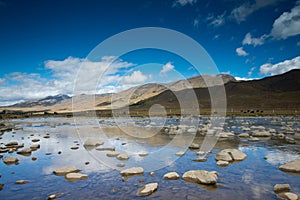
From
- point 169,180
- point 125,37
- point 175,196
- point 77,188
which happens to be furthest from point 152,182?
point 125,37

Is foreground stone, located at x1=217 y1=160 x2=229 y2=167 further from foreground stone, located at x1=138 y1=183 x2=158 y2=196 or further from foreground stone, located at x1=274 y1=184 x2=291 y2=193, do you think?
foreground stone, located at x1=138 y1=183 x2=158 y2=196

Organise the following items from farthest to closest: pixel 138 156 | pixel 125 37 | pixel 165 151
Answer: pixel 125 37 < pixel 165 151 < pixel 138 156

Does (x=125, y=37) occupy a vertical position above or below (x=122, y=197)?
above

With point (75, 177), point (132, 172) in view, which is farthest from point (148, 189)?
point (75, 177)

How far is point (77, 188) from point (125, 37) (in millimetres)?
27115

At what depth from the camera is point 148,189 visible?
8672 millimetres

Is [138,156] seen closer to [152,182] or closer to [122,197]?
[152,182]

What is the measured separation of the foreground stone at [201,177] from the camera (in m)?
9.37

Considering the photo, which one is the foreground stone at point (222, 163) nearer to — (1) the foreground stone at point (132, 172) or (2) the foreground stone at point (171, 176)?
(2) the foreground stone at point (171, 176)

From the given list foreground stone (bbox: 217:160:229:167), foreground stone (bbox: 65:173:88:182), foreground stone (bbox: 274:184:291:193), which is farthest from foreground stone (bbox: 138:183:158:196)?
foreground stone (bbox: 217:160:229:167)

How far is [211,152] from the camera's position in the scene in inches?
610

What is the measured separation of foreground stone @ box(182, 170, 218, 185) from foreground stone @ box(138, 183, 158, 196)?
1721 millimetres

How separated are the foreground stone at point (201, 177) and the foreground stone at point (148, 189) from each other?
1721 millimetres

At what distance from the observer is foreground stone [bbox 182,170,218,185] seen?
9.37 metres
